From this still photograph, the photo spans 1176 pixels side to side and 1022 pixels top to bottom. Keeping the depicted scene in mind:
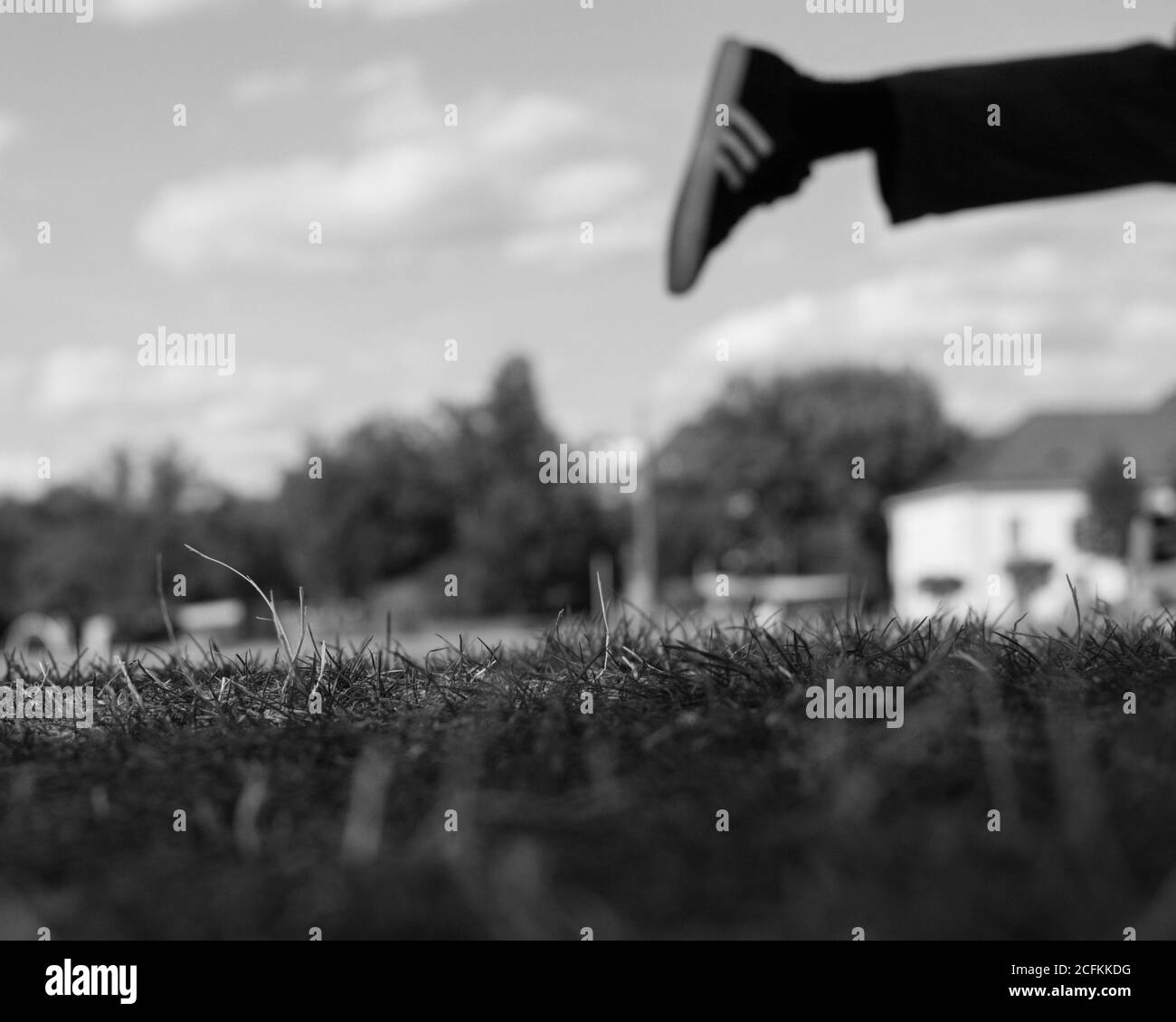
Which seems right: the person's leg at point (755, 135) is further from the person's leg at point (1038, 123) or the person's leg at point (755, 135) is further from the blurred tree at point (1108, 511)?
the blurred tree at point (1108, 511)

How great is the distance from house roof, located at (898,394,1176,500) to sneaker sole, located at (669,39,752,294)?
2288 inches

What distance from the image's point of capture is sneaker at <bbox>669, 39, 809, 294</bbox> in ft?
11.9

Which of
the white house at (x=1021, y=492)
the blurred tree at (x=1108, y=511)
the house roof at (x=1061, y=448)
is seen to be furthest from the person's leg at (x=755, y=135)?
the house roof at (x=1061, y=448)

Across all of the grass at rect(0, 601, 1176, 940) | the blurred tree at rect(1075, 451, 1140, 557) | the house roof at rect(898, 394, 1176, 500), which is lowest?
the grass at rect(0, 601, 1176, 940)

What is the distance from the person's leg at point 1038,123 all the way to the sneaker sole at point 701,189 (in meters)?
0.43

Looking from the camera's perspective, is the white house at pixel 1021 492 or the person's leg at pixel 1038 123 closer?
the person's leg at pixel 1038 123

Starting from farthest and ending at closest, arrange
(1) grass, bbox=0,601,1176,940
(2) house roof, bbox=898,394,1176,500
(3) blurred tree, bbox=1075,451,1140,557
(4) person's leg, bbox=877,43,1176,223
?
1. (2) house roof, bbox=898,394,1176,500
2. (3) blurred tree, bbox=1075,451,1140,557
3. (4) person's leg, bbox=877,43,1176,223
4. (1) grass, bbox=0,601,1176,940

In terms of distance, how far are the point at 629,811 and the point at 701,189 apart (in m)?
2.44

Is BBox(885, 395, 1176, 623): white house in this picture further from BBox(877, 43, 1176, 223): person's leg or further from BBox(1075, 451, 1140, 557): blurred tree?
BBox(877, 43, 1176, 223): person's leg

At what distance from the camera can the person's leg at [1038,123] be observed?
11.9ft

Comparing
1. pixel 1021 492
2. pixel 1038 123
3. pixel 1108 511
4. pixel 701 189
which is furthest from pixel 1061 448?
pixel 701 189

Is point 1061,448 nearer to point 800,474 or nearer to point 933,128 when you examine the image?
point 800,474

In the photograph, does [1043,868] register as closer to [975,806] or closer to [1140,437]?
[975,806]

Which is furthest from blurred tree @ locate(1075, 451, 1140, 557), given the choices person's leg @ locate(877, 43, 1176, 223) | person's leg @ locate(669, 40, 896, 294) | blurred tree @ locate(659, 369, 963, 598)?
person's leg @ locate(669, 40, 896, 294)
